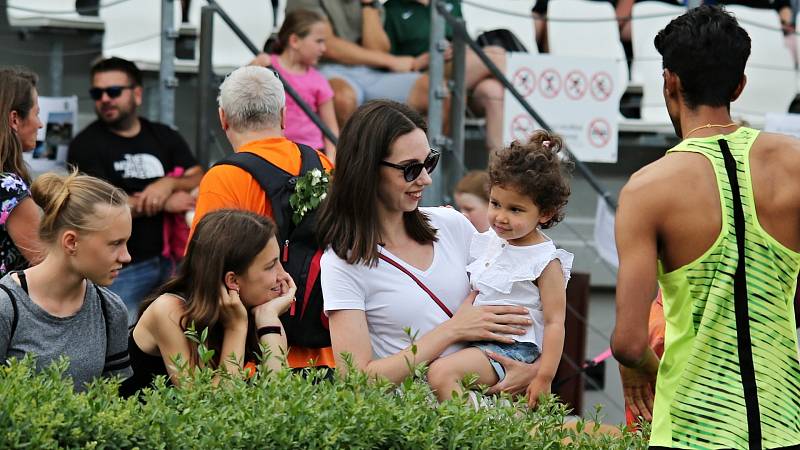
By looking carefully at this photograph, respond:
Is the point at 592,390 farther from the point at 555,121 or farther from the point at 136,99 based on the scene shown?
the point at 136,99

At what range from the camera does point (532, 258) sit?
459 cm

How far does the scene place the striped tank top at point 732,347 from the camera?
3273 mm

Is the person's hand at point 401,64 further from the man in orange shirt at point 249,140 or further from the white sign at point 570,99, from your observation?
the man in orange shirt at point 249,140

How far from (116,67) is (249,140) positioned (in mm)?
2638

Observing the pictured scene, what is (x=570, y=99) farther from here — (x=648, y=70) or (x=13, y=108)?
(x=13, y=108)

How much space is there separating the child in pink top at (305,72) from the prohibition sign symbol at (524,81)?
117cm

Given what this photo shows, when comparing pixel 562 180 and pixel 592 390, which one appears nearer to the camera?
pixel 562 180

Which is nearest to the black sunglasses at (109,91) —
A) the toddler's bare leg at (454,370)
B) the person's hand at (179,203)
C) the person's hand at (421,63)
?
the person's hand at (179,203)

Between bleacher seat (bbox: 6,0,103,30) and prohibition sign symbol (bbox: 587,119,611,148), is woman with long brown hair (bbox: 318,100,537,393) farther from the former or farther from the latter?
bleacher seat (bbox: 6,0,103,30)

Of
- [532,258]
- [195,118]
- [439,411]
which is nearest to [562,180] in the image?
[532,258]

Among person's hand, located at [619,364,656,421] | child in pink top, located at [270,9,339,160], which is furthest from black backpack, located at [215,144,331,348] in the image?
child in pink top, located at [270,9,339,160]

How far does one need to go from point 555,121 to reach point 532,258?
4.15m

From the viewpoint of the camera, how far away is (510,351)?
4516mm

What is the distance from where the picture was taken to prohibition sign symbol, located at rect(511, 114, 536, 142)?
333 inches
